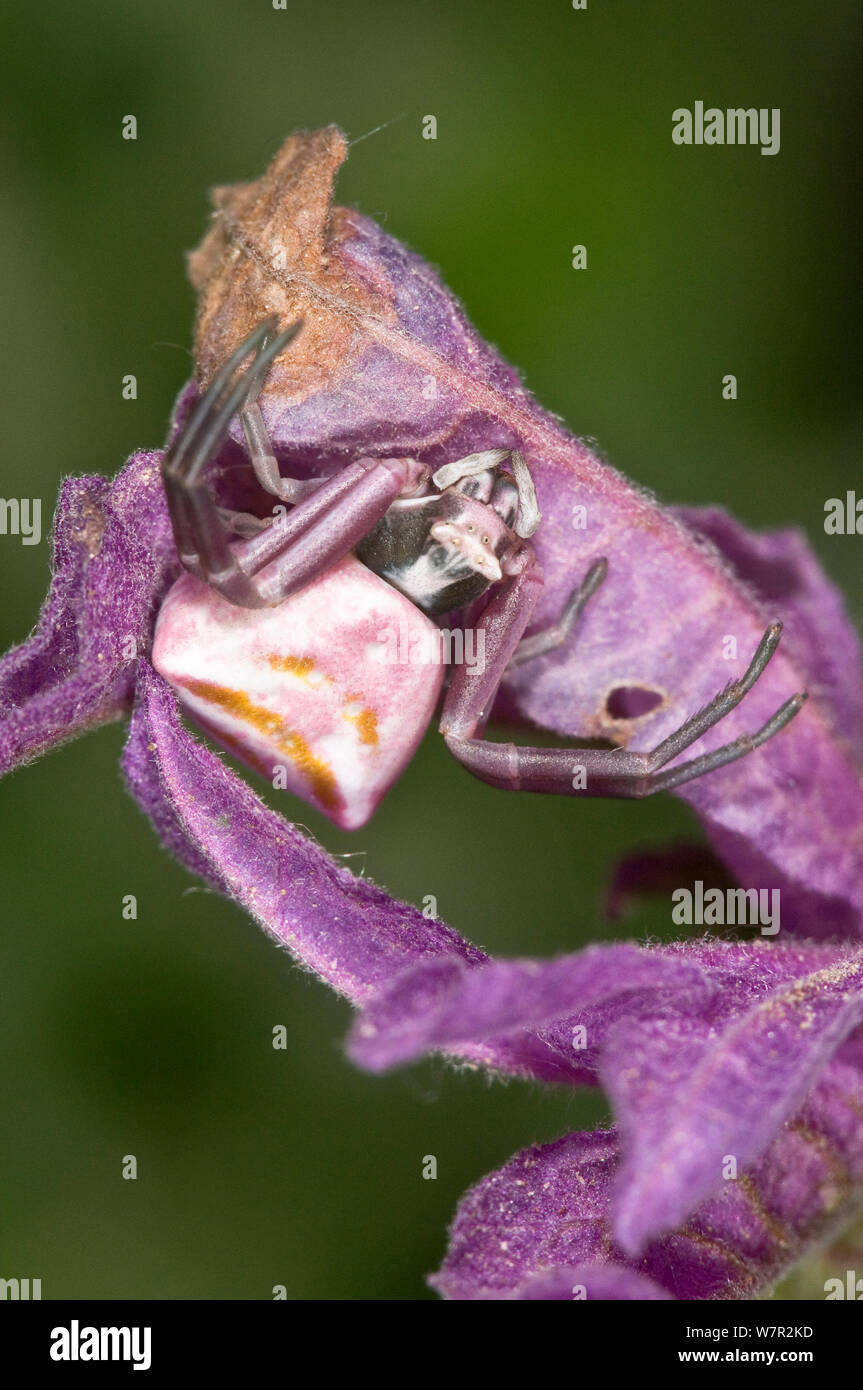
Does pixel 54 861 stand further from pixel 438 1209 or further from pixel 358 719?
pixel 358 719

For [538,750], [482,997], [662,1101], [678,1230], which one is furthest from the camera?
Answer: [538,750]

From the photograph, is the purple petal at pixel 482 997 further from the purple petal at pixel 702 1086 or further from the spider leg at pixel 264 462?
the spider leg at pixel 264 462

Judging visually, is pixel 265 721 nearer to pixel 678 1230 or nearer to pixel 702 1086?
pixel 702 1086

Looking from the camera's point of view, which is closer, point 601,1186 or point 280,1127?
point 601,1186

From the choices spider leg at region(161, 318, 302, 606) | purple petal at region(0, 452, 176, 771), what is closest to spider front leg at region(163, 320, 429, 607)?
spider leg at region(161, 318, 302, 606)

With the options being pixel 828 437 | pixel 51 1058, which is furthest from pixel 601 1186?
pixel 828 437

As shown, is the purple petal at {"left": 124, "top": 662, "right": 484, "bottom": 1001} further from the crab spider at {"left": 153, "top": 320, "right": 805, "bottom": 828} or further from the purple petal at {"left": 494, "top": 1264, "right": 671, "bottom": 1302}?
the purple petal at {"left": 494, "top": 1264, "right": 671, "bottom": 1302}

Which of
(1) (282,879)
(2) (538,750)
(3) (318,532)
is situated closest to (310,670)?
(3) (318,532)

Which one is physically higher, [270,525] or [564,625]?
[270,525]
